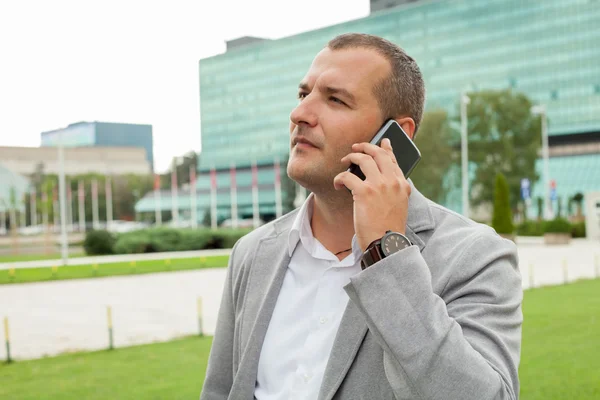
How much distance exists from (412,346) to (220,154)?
126475mm

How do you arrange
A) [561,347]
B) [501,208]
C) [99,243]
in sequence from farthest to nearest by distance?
[99,243] < [501,208] < [561,347]

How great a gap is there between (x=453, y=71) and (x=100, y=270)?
291ft

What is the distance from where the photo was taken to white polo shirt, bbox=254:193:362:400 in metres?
2.34

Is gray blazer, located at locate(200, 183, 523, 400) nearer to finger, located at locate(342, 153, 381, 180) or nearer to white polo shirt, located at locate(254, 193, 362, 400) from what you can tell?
white polo shirt, located at locate(254, 193, 362, 400)

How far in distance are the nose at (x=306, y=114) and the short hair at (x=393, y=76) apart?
0.21 m

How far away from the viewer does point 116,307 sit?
1667cm

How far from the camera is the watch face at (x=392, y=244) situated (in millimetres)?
1941

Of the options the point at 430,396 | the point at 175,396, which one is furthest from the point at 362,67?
the point at 175,396

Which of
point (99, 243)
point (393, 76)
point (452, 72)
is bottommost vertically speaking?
point (99, 243)

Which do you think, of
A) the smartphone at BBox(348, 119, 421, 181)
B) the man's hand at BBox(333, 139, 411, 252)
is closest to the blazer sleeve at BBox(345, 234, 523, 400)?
the man's hand at BBox(333, 139, 411, 252)

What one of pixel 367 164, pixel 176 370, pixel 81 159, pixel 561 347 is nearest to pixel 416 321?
pixel 367 164

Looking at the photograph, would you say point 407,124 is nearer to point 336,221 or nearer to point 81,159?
point 336,221

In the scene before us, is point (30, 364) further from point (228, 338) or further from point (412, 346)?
point (412, 346)

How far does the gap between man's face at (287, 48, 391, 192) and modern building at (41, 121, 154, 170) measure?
17564 mm
